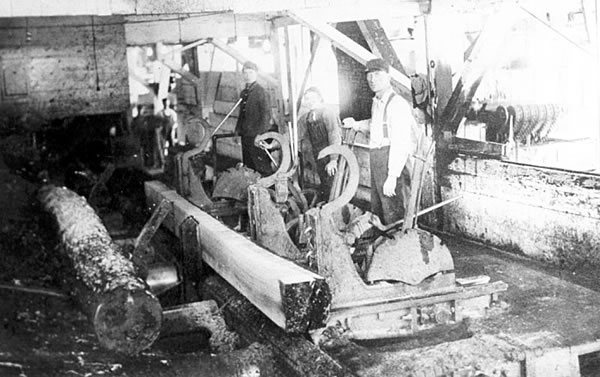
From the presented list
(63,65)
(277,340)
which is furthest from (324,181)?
(63,65)

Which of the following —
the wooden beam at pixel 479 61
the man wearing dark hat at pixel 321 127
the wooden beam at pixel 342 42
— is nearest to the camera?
the wooden beam at pixel 479 61

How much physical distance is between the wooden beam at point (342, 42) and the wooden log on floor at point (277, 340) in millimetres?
3092

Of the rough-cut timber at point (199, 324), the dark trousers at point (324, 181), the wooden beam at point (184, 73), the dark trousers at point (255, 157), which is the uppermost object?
the wooden beam at point (184, 73)

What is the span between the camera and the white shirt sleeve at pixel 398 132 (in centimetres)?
652

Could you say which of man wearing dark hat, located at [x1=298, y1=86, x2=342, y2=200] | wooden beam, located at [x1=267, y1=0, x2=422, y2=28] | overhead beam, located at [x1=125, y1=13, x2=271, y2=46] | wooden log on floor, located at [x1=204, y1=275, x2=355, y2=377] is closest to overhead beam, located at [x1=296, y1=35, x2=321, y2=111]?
man wearing dark hat, located at [x1=298, y1=86, x2=342, y2=200]

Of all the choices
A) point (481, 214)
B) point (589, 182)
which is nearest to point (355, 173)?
point (589, 182)

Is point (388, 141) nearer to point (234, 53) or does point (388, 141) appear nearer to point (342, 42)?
point (342, 42)

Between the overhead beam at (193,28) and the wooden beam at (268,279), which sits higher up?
the overhead beam at (193,28)

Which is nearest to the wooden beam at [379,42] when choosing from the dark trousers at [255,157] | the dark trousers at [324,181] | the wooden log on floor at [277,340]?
the dark trousers at [324,181]

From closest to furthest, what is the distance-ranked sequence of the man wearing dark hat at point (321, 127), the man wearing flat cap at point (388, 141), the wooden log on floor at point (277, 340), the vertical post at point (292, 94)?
the wooden log on floor at point (277, 340)
the man wearing flat cap at point (388, 141)
the vertical post at point (292, 94)
the man wearing dark hat at point (321, 127)

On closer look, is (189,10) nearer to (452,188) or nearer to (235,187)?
(235,187)

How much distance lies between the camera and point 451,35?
8117 millimetres

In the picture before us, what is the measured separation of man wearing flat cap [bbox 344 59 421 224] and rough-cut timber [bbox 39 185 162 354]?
271 cm

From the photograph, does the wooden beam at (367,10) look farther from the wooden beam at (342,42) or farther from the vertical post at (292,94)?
the vertical post at (292,94)
